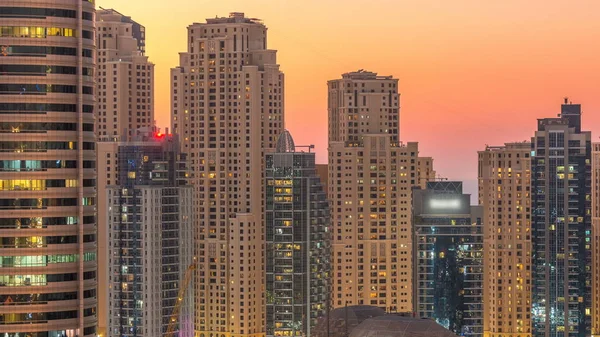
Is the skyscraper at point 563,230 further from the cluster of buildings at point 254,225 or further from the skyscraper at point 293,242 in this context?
the skyscraper at point 293,242

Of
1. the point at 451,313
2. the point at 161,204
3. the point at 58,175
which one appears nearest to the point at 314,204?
the point at 161,204

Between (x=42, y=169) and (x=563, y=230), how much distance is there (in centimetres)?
11143

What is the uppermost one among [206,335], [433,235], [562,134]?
[562,134]

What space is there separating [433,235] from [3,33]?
116956mm

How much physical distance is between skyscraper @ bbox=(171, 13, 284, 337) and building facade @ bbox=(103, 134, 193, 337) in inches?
570

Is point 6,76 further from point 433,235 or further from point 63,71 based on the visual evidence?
Result: point 433,235

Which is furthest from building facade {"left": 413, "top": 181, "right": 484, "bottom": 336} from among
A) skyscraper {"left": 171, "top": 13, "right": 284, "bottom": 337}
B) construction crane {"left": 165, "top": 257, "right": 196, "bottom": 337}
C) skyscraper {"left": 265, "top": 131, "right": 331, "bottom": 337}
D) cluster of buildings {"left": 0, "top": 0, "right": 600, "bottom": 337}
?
construction crane {"left": 165, "top": 257, "right": 196, "bottom": 337}

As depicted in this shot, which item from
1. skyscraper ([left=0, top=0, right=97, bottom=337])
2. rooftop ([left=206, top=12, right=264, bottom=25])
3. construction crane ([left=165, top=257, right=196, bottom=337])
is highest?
rooftop ([left=206, top=12, right=264, bottom=25])

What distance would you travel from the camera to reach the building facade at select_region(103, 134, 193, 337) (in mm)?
173250

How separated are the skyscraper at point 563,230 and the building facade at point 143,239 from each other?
4606 centimetres

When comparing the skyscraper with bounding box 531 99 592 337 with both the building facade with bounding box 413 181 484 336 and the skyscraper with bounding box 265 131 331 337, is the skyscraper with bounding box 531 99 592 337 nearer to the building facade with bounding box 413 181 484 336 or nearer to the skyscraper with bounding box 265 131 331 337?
the building facade with bounding box 413 181 484 336

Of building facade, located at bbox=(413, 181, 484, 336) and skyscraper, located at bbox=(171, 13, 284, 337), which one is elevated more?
skyscraper, located at bbox=(171, 13, 284, 337)

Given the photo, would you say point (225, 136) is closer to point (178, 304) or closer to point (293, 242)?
point (293, 242)

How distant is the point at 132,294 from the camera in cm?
17362
